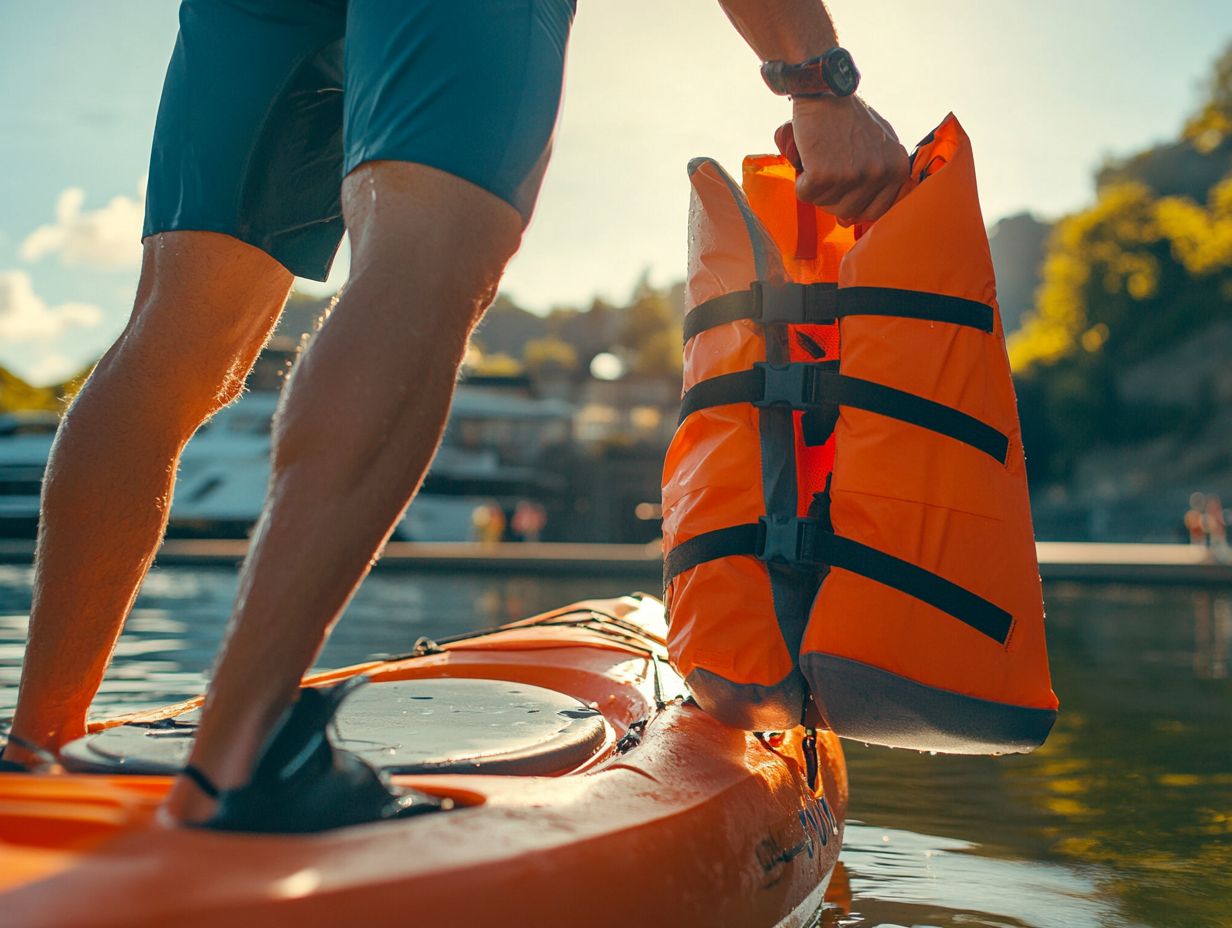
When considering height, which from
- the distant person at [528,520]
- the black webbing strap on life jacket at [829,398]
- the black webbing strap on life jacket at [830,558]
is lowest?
the distant person at [528,520]

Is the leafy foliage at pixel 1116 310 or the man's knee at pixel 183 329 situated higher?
the leafy foliage at pixel 1116 310

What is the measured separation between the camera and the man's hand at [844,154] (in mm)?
1606

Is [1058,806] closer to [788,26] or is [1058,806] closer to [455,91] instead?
[788,26]

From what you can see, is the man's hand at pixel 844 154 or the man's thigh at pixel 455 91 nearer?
the man's thigh at pixel 455 91

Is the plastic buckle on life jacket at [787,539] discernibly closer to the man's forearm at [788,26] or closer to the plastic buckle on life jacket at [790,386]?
the plastic buckle on life jacket at [790,386]

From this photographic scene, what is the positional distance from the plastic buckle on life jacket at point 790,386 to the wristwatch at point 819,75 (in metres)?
0.37

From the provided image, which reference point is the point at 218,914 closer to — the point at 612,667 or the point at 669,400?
the point at 612,667

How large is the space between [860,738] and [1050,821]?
1.22 metres

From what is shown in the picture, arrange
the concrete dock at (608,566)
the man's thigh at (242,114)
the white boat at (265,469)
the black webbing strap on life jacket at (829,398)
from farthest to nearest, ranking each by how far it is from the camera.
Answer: the white boat at (265,469), the concrete dock at (608,566), the black webbing strap on life jacket at (829,398), the man's thigh at (242,114)

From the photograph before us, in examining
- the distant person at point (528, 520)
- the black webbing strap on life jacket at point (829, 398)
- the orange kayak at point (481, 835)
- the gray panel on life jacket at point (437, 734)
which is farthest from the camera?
the distant person at point (528, 520)

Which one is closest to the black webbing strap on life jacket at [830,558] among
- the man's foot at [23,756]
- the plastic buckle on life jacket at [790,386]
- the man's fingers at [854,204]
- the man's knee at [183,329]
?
the plastic buckle on life jacket at [790,386]

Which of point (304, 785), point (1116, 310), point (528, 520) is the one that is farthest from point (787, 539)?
point (1116, 310)

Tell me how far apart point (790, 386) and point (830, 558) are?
25 centimetres

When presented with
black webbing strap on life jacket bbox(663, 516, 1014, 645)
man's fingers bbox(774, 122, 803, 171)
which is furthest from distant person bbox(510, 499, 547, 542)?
black webbing strap on life jacket bbox(663, 516, 1014, 645)
